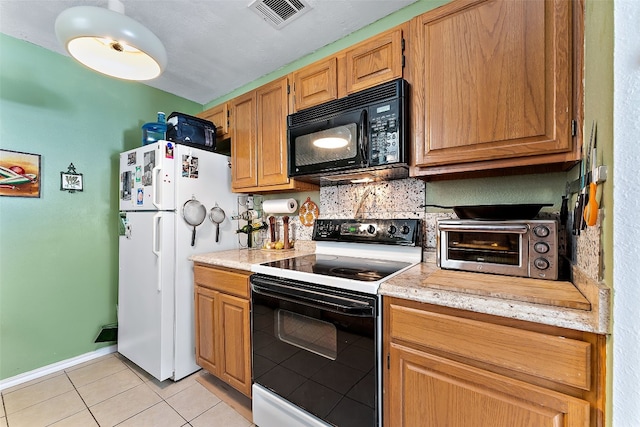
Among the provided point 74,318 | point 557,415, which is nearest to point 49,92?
point 74,318

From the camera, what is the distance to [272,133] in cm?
185

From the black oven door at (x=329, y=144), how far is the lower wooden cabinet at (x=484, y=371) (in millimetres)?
770

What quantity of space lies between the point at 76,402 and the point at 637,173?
2.78 meters

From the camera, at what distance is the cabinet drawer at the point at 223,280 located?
1.56 meters

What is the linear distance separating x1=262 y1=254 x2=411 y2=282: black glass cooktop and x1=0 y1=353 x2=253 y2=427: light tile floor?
0.94m

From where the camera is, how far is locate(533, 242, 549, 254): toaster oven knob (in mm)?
1025

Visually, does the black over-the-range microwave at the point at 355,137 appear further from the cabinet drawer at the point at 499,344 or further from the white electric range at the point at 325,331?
the cabinet drawer at the point at 499,344

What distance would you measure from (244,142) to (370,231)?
118cm

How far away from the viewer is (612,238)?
0.62 meters

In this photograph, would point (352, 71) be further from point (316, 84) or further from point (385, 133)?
point (385, 133)

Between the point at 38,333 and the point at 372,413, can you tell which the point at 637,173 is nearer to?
the point at 372,413

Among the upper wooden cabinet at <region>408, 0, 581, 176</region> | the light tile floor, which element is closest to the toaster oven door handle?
the upper wooden cabinet at <region>408, 0, 581, 176</region>

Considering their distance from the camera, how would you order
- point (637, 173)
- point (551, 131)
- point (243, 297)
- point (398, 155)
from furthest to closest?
1. point (243, 297)
2. point (398, 155)
3. point (551, 131)
4. point (637, 173)

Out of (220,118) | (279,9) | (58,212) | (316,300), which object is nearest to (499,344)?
(316,300)
